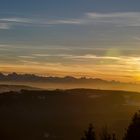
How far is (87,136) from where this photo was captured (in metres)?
43.8

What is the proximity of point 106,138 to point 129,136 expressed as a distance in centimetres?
308

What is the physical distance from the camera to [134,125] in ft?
144

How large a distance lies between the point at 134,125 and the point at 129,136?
1.09 metres

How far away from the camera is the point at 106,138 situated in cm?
4631

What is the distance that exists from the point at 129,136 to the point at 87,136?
149 inches

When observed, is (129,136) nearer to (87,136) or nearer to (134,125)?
(134,125)

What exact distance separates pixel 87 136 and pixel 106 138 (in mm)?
3179

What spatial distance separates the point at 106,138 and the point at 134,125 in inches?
142

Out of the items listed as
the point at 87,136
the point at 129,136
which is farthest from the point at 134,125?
the point at 87,136

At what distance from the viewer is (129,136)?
144 feet
